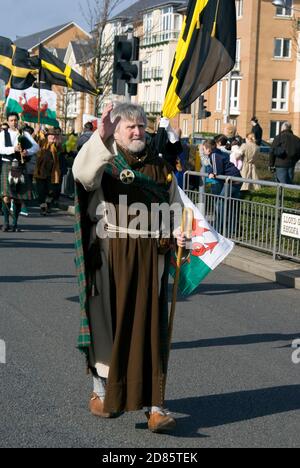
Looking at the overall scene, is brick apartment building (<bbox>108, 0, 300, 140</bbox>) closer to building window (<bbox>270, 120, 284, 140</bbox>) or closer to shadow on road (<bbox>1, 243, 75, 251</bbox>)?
building window (<bbox>270, 120, 284, 140</bbox>)

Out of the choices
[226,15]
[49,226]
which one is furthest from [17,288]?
[49,226]

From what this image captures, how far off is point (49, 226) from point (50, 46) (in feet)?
357

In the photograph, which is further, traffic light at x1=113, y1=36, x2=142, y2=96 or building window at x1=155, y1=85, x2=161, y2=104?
building window at x1=155, y1=85, x2=161, y2=104

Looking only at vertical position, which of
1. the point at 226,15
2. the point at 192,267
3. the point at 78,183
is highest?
the point at 226,15

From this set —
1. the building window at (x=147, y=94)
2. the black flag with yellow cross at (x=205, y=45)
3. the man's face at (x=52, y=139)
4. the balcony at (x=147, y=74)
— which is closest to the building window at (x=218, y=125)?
the balcony at (x=147, y=74)

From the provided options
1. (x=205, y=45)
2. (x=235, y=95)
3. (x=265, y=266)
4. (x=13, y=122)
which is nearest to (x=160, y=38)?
(x=235, y=95)

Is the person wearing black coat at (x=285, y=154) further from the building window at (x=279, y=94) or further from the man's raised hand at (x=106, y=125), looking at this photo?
the building window at (x=279, y=94)

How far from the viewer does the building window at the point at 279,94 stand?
73.8m

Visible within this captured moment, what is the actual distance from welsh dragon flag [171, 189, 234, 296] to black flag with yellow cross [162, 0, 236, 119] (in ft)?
16.1

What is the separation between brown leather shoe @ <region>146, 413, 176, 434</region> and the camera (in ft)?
19.1

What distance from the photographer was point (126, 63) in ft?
58.5

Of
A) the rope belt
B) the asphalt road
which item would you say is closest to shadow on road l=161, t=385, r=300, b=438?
the asphalt road

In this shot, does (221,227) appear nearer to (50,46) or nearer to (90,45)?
(90,45)

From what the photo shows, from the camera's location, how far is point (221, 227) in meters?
15.4
